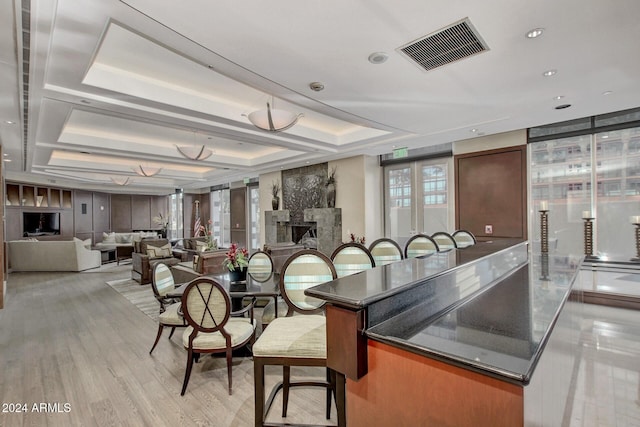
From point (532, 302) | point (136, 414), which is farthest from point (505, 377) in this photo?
point (136, 414)

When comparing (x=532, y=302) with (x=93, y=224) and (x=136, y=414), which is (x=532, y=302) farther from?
(x=93, y=224)

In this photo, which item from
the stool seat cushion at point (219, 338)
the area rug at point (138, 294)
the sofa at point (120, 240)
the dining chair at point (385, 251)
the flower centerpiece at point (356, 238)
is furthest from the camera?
the sofa at point (120, 240)

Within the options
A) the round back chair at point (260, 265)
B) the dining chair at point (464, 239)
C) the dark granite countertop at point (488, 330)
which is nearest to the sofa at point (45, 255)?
the round back chair at point (260, 265)

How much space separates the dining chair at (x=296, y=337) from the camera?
1.79m

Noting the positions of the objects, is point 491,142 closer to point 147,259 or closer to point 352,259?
point 352,259

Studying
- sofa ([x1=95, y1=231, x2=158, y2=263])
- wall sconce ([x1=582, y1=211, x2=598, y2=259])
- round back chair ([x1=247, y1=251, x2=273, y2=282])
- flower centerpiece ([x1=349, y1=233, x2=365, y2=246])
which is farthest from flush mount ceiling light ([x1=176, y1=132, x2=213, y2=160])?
wall sconce ([x1=582, y1=211, x2=598, y2=259])

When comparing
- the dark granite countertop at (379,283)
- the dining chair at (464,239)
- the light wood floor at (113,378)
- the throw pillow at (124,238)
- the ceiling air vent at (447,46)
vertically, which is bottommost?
the light wood floor at (113,378)

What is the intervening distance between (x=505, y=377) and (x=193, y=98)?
447 centimetres

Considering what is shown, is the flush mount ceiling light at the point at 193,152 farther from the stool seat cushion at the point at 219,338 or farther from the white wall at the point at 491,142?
→ the white wall at the point at 491,142

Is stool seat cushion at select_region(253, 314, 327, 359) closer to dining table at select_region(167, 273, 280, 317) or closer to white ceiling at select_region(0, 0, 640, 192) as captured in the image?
dining table at select_region(167, 273, 280, 317)

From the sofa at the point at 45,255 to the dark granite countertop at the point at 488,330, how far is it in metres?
9.82

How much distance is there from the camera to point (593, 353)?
10.1 feet

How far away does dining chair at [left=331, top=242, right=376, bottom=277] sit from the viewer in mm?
2908

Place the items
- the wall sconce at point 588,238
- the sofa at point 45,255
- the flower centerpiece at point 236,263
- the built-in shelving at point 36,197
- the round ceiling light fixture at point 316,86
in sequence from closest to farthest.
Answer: the round ceiling light fixture at point 316,86, the flower centerpiece at point 236,263, the wall sconce at point 588,238, the sofa at point 45,255, the built-in shelving at point 36,197
